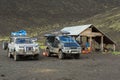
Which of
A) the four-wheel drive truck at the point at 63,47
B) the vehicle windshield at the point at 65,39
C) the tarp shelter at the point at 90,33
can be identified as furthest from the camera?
the tarp shelter at the point at 90,33

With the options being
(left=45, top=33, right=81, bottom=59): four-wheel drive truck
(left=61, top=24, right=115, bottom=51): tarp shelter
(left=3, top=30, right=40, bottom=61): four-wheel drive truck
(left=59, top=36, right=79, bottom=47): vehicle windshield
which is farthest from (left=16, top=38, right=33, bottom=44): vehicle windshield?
(left=61, top=24, right=115, bottom=51): tarp shelter

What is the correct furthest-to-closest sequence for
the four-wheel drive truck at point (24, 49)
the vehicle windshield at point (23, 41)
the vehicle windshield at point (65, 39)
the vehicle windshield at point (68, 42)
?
1. the vehicle windshield at point (65, 39)
2. the vehicle windshield at point (68, 42)
3. the vehicle windshield at point (23, 41)
4. the four-wheel drive truck at point (24, 49)

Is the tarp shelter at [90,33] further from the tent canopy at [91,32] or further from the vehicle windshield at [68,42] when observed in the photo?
the vehicle windshield at [68,42]

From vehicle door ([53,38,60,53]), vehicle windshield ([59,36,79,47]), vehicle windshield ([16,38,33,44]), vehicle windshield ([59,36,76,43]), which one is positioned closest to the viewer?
vehicle windshield ([16,38,33,44])

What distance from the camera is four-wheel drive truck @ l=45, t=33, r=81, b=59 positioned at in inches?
1272

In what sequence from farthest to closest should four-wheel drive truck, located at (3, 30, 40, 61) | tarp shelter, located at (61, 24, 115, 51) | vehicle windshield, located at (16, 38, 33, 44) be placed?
tarp shelter, located at (61, 24, 115, 51)
vehicle windshield, located at (16, 38, 33, 44)
four-wheel drive truck, located at (3, 30, 40, 61)

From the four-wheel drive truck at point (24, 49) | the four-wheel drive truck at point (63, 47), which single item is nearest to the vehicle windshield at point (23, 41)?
the four-wheel drive truck at point (24, 49)

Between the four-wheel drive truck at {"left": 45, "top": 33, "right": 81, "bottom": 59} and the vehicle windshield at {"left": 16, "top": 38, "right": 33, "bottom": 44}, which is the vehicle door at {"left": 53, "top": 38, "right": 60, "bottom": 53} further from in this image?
the vehicle windshield at {"left": 16, "top": 38, "right": 33, "bottom": 44}

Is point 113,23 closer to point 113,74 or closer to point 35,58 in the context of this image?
point 35,58

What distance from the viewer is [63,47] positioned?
107 ft

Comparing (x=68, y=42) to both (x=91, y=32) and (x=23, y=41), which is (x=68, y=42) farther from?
(x=91, y=32)

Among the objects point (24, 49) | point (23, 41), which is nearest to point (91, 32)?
point (23, 41)

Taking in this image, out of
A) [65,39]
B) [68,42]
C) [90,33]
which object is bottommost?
[68,42]

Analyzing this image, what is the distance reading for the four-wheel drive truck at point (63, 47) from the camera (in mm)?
32312
